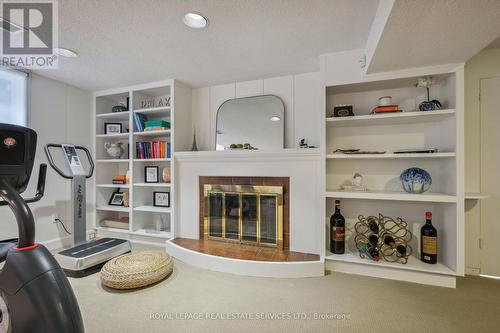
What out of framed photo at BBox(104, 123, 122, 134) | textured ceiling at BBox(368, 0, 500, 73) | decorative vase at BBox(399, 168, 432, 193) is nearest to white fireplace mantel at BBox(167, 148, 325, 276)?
decorative vase at BBox(399, 168, 432, 193)

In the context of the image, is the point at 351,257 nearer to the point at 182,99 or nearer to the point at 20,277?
the point at 20,277

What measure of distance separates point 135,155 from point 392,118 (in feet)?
10.5

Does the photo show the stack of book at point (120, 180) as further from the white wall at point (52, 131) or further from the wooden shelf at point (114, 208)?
the white wall at point (52, 131)

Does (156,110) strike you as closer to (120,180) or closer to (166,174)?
(166,174)

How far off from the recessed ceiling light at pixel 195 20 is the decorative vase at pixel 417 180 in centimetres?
226

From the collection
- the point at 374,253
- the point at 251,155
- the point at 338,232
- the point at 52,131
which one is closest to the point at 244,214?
the point at 251,155

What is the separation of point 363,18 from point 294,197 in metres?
1.71

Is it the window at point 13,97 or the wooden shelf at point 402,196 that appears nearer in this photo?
the wooden shelf at point 402,196

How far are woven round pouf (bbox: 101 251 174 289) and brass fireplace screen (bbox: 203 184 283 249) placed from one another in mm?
813

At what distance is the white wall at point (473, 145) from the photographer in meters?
2.17

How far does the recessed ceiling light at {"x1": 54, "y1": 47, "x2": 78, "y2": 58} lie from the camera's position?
2.15 m

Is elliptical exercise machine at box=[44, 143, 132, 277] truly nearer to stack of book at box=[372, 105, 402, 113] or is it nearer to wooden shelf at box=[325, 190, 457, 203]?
wooden shelf at box=[325, 190, 457, 203]

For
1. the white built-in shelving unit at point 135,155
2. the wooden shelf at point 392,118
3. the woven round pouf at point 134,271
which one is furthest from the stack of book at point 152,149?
the wooden shelf at point 392,118

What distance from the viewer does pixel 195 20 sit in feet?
5.69
